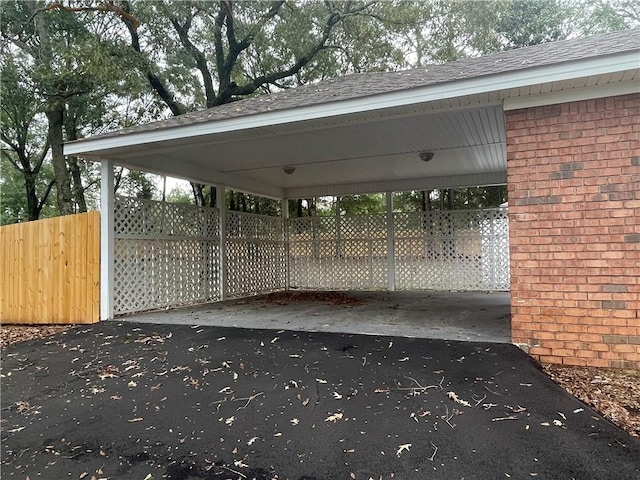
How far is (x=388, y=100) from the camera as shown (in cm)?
393

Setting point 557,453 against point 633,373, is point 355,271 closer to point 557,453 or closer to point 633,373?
point 633,373

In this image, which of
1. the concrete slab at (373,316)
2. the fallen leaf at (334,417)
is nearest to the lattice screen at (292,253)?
the concrete slab at (373,316)

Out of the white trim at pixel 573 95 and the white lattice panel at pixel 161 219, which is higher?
the white trim at pixel 573 95

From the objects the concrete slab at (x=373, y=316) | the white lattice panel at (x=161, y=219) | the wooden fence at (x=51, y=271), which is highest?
the white lattice panel at (x=161, y=219)

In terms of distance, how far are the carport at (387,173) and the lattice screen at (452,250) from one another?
3cm

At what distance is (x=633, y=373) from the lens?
10.6 feet

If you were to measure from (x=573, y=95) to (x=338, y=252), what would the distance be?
7.09 metres

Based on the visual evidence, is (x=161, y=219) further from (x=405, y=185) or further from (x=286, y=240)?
(x=405, y=185)

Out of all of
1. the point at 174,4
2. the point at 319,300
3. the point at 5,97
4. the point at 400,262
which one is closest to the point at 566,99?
the point at 319,300

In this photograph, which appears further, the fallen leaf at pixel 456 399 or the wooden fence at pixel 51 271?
the wooden fence at pixel 51 271

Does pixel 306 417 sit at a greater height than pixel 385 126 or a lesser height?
lesser

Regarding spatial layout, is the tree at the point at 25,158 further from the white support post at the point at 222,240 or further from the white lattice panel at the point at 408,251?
the white lattice panel at the point at 408,251

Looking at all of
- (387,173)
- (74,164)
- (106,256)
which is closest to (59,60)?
(74,164)

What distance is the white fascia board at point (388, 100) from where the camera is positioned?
3146 mm
